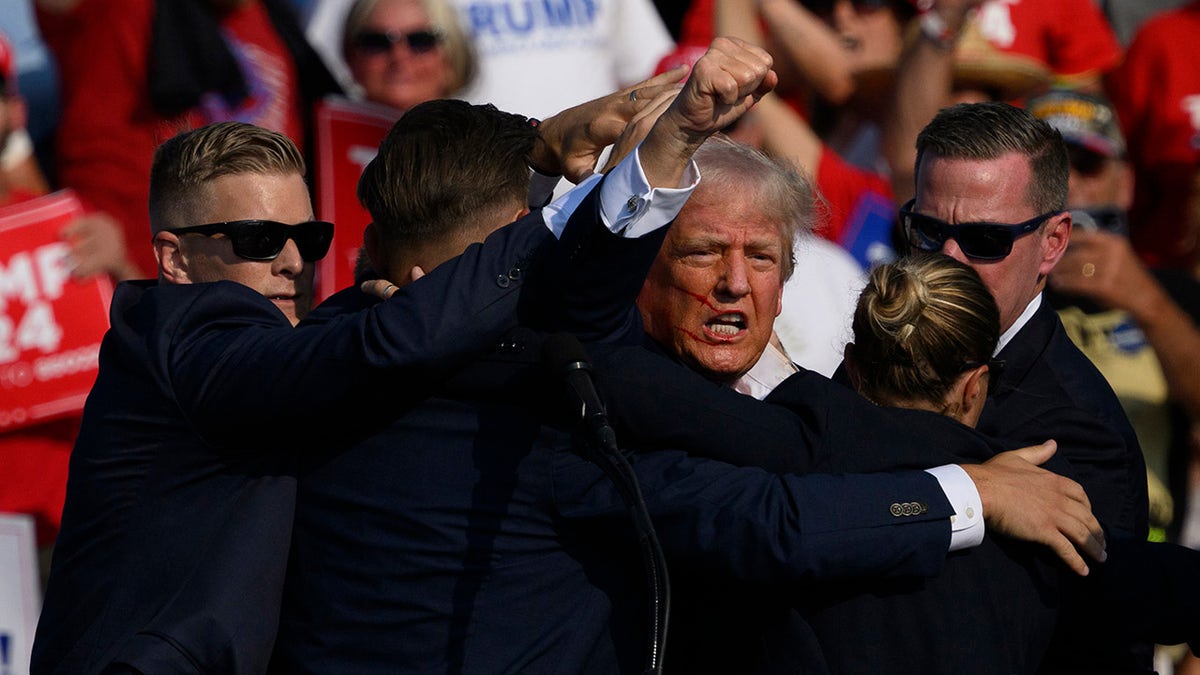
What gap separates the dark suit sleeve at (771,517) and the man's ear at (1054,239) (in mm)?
1449

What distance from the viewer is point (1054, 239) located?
4121 millimetres

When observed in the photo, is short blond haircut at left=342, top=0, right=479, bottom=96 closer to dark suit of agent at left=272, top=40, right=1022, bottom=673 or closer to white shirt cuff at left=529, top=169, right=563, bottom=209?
white shirt cuff at left=529, top=169, right=563, bottom=209

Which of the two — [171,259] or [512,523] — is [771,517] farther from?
[171,259]

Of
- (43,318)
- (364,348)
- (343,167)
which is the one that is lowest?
(43,318)

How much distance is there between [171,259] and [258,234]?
205 millimetres

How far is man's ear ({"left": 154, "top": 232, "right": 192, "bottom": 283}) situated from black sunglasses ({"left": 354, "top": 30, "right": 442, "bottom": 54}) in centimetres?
294

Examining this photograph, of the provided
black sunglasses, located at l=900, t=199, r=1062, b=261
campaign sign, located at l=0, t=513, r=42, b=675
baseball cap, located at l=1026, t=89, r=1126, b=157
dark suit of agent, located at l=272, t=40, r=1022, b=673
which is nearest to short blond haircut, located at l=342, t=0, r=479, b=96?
baseball cap, located at l=1026, t=89, r=1126, b=157

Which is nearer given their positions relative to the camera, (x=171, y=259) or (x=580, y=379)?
(x=580, y=379)

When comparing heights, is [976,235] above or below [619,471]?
below

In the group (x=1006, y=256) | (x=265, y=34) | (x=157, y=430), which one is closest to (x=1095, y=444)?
(x=1006, y=256)

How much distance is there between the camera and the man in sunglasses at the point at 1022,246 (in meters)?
3.38

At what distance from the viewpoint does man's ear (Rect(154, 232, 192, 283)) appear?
3.62 metres

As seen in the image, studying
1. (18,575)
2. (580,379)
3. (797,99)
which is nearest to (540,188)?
(580,379)

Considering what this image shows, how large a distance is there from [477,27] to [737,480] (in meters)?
4.23
